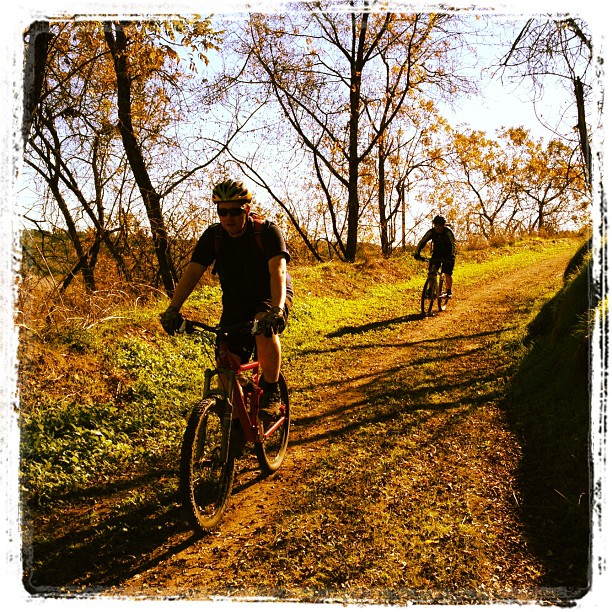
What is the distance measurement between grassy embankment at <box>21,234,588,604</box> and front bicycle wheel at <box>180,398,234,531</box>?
41 cm

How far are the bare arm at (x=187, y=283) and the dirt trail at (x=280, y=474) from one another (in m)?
1.77

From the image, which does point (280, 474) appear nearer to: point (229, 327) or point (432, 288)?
point (229, 327)

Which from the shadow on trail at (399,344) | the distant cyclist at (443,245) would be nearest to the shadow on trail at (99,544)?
the shadow on trail at (399,344)

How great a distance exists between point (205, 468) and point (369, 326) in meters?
7.06

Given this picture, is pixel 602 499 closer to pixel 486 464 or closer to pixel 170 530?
pixel 486 464

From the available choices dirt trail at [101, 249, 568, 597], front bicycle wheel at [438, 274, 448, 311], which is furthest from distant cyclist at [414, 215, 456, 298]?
dirt trail at [101, 249, 568, 597]

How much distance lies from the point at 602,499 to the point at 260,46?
17.8 meters

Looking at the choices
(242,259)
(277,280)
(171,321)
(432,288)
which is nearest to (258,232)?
(242,259)

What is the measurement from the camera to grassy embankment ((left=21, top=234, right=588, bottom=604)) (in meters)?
3.76

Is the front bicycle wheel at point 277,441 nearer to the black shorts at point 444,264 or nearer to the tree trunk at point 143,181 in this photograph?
the tree trunk at point 143,181

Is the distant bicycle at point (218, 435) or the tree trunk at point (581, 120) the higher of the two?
the tree trunk at point (581, 120)

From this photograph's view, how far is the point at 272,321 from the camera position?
148 inches

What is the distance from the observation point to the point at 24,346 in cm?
565

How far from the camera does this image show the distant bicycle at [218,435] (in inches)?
134
